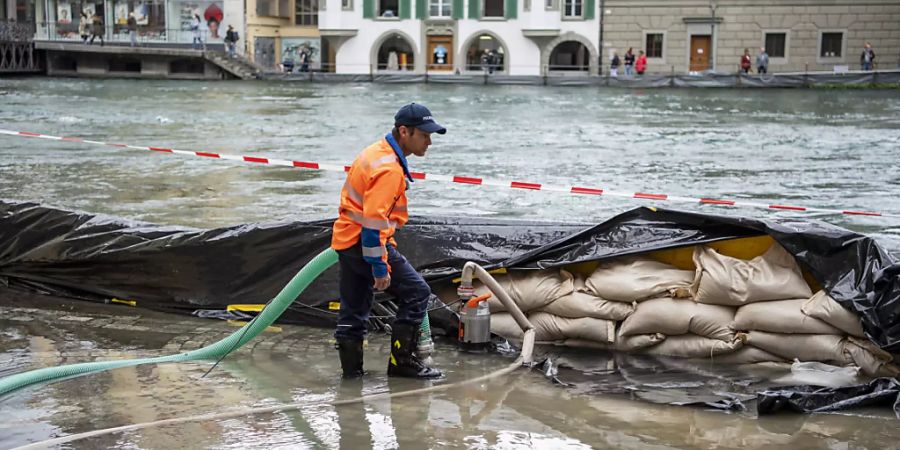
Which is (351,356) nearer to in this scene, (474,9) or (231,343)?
(231,343)

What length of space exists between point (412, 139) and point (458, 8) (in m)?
55.0

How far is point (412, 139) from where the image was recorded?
592cm

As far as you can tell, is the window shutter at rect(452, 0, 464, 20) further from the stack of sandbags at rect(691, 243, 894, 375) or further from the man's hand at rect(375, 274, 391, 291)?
the man's hand at rect(375, 274, 391, 291)

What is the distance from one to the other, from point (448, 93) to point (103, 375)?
124ft

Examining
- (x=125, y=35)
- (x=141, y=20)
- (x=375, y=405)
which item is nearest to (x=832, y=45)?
(x=141, y=20)

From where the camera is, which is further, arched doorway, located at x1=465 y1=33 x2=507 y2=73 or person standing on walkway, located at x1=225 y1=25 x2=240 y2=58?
arched doorway, located at x1=465 y1=33 x2=507 y2=73

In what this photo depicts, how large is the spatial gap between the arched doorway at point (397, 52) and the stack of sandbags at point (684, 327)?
5416 centimetres

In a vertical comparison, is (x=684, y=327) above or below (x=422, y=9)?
below

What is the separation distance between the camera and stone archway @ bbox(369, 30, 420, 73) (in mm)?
60031

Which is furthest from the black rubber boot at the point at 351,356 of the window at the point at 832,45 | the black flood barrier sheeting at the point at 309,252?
the window at the point at 832,45

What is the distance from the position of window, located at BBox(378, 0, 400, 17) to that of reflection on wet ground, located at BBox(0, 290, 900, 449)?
54.7 meters

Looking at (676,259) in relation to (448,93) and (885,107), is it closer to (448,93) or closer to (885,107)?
(885,107)

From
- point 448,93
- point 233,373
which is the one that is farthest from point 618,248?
point 448,93

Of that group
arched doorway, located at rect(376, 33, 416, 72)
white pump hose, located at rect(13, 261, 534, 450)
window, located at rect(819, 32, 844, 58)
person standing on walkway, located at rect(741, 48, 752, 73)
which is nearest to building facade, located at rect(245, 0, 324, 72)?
arched doorway, located at rect(376, 33, 416, 72)
